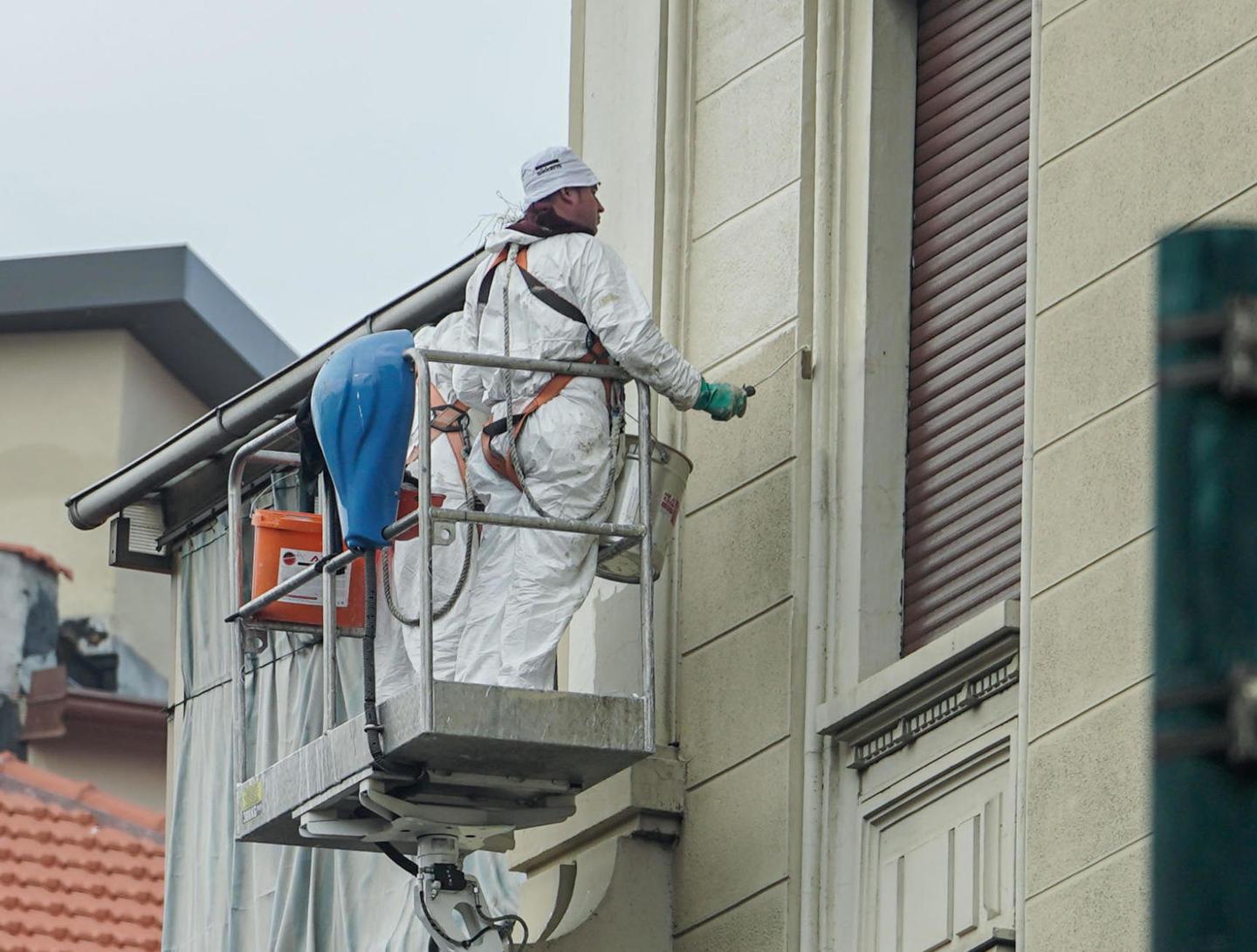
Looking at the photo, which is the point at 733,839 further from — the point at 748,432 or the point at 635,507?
the point at 748,432

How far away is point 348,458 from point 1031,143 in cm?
203

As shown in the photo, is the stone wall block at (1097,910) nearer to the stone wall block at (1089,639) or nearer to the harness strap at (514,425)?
the stone wall block at (1089,639)

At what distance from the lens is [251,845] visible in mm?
9945

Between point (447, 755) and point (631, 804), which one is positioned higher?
point (631, 804)

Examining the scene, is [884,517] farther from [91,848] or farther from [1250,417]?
[91,848]

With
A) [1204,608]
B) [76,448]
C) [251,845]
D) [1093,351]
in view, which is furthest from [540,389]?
[76,448]

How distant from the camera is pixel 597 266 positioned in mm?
7215

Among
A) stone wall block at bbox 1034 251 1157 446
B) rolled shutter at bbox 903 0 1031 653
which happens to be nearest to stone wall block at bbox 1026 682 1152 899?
stone wall block at bbox 1034 251 1157 446

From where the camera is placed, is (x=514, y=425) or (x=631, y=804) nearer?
(x=514, y=425)

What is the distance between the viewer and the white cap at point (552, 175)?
7406mm

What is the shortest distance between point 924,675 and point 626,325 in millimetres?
1276

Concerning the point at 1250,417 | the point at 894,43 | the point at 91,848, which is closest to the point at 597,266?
the point at 894,43

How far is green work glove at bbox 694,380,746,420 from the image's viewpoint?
7363 mm

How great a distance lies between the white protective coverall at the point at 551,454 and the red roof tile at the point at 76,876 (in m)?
10.5
